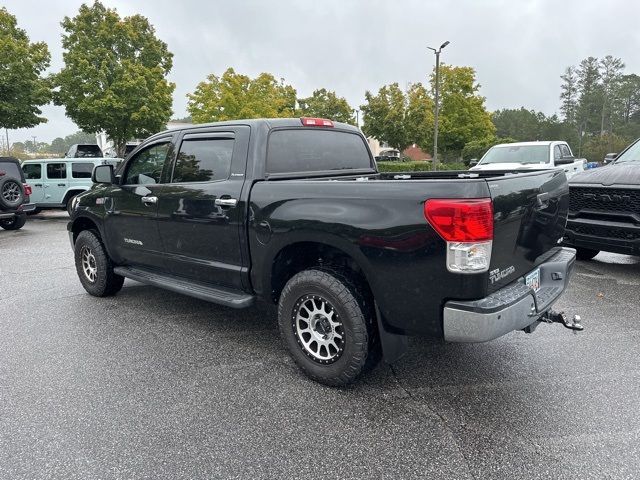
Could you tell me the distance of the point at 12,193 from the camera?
36.3 ft

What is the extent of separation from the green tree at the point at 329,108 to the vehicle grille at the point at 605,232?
42.2 meters

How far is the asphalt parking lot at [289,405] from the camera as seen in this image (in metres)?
2.38

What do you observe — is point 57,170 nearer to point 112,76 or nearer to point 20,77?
point 20,77

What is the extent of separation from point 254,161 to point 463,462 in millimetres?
2456

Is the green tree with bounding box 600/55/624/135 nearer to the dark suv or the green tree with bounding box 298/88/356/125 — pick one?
the green tree with bounding box 298/88/356/125

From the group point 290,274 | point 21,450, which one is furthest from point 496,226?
point 21,450

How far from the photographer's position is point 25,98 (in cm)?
1902

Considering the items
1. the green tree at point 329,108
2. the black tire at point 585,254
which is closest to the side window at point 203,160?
the black tire at point 585,254

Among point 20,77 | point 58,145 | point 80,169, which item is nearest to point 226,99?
point 20,77

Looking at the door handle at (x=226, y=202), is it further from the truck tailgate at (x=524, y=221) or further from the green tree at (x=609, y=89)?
the green tree at (x=609, y=89)

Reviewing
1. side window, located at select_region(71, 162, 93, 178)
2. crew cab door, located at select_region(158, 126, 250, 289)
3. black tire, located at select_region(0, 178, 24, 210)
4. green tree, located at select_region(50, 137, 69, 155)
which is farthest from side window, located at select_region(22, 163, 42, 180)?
green tree, located at select_region(50, 137, 69, 155)

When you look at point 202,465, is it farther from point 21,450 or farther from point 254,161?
point 254,161

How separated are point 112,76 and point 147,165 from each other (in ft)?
75.3

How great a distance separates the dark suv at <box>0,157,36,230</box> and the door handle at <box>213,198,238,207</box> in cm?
970
